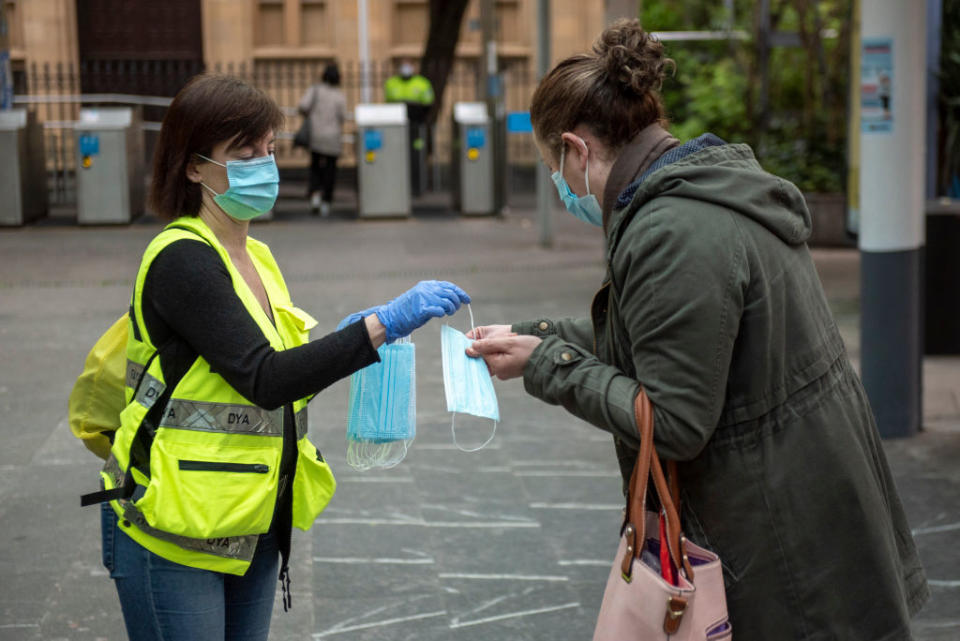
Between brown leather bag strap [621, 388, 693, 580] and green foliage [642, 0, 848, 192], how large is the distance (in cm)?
1089

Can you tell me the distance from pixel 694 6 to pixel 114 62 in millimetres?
10185

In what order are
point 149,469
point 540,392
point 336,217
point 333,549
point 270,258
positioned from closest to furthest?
point 540,392 → point 149,469 → point 270,258 → point 333,549 → point 336,217

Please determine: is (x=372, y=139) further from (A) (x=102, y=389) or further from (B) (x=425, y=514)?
(A) (x=102, y=389)

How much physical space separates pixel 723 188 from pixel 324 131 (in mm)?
14223

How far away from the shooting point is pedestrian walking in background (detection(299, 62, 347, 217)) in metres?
16.2

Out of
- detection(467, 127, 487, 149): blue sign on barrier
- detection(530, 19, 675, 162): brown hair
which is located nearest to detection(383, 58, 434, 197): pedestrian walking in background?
detection(467, 127, 487, 149): blue sign on barrier

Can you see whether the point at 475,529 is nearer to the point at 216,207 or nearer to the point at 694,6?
the point at 216,207

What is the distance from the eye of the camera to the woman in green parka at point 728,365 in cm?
231

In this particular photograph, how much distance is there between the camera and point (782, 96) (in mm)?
15852

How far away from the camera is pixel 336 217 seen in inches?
645

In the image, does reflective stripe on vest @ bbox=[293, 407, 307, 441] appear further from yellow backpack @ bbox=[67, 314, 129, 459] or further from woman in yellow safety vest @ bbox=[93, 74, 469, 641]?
yellow backpack @ bbox=[67, 314, 129, 459]

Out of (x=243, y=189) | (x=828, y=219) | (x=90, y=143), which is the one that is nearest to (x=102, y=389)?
(x=243, y=189)

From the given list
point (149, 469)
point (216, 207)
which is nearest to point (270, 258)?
point (216, 207)

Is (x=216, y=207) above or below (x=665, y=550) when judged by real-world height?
above
